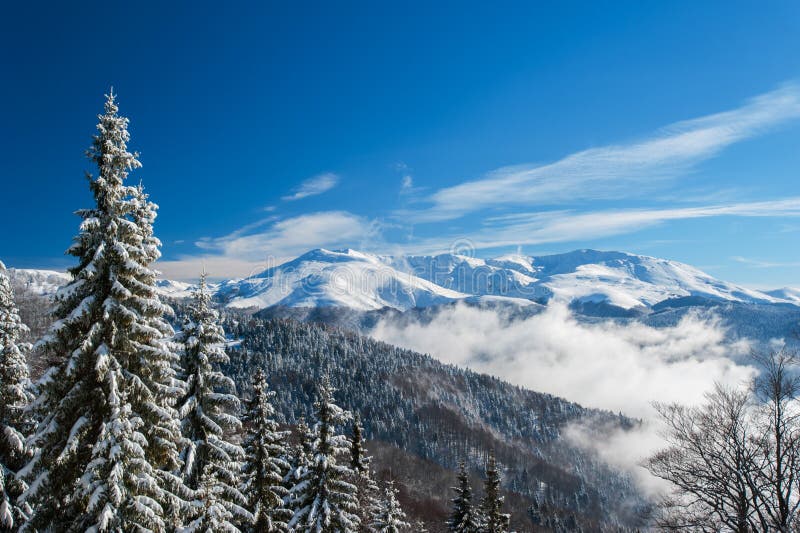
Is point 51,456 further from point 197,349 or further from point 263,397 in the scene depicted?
point 263,397

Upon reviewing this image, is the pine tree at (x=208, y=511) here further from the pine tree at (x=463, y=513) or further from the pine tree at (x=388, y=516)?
the pine tree at (x=463, y=513)

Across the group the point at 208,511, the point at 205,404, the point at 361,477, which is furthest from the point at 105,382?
the point at 361,477

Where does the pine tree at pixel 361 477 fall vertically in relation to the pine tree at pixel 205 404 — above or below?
below

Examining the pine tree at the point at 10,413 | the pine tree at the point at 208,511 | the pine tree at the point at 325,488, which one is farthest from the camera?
the pine tree at the point at 325,488

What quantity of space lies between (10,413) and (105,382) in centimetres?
779

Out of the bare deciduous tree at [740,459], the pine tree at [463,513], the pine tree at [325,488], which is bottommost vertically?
the pine tree at [463,513]

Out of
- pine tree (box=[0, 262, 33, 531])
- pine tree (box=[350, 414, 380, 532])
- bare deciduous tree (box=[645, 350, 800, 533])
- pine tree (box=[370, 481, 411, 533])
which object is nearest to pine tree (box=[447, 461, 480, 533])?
pine tree (box=[350, 414, 380, 532])

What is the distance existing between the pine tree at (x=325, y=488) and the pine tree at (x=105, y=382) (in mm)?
9915

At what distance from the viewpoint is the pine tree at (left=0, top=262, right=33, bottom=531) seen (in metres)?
17.1

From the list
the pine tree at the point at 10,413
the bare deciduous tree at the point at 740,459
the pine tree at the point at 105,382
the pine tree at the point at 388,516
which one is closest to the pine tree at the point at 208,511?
the pine tree at the point at 105,382

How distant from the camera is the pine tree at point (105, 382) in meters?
12.7

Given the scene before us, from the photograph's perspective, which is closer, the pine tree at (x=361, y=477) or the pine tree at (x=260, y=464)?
the pine tree at (x=260, y=464)

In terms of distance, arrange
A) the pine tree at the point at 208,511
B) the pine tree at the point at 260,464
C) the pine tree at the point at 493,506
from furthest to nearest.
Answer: the pine tree at the point at 493,506 → the pine tree at the point at 260,464 → the pine tree at the point at 208,511

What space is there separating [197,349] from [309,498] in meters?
11.2
